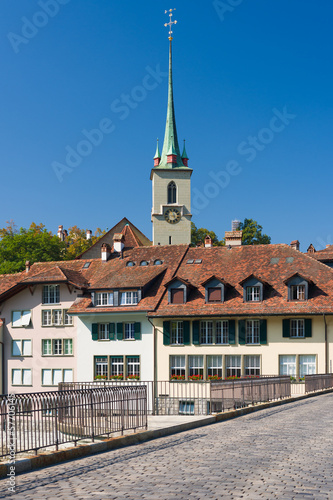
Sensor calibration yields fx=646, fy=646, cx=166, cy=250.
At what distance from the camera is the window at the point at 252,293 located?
41656mm

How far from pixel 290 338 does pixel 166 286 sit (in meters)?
8.98

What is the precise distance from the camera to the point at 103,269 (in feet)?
162

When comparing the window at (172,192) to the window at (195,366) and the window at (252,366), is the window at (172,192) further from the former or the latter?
the window at (252,366)

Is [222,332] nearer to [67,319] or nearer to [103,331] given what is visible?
[103,331]

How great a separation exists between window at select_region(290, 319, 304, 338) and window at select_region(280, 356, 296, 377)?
4.62ft

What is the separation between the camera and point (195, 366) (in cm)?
4197

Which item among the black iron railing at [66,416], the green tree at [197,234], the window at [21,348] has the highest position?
the green tree at [197,234]

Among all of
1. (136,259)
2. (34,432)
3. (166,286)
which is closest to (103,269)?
(136,259)

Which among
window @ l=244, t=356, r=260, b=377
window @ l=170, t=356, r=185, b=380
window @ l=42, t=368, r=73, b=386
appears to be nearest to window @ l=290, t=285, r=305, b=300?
window @ l=244, t=356, r=260, b=377

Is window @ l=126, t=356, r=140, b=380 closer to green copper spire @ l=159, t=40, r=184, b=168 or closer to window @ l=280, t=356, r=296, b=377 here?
window @ l=280, t=356, r=296, b=377

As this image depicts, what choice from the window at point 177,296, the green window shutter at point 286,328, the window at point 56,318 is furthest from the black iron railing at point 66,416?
the window at point 56,318

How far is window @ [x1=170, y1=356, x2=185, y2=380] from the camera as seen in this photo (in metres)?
42.3

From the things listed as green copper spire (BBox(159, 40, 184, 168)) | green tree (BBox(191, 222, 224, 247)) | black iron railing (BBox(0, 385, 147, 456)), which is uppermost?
green copper spire (BBox(159, 40, 184, 168))

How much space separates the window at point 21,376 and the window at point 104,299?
7657 millimetres
